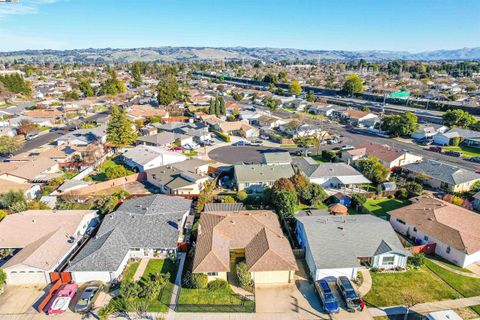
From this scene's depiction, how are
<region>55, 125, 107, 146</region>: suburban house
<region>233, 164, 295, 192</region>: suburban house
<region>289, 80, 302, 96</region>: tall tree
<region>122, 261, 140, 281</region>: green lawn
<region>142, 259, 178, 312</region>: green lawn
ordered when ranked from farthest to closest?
<region>289, 80, 302, 96</region>: tall tree
<region>55, 125, 107, 146</region>: suburban house
<region>233, 164, 295, 192</region>: suburban house
<region>122, 261, 140, 281</region>: green lawn
<region>142, 259, 178, 312</region>: green lawn

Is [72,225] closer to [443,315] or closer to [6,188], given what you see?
[6,188]

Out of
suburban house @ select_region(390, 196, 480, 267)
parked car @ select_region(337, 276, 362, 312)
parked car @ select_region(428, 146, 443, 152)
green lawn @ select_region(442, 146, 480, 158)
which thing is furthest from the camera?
parked car @ select_region(428, 146, 443, 152)

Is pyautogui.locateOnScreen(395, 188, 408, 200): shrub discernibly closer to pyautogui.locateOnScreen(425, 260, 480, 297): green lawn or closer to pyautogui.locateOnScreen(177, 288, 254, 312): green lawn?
pyautogui.locateOnScreen(425, 260, 480, 297): green lawn

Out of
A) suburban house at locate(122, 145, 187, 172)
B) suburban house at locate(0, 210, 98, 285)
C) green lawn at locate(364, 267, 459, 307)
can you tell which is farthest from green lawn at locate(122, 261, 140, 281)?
suburban house at locate(122, 145, 187, 172)

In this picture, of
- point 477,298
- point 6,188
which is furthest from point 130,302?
point 6,188

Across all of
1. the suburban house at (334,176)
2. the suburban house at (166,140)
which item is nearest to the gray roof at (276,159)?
the suburban house at (334,176)

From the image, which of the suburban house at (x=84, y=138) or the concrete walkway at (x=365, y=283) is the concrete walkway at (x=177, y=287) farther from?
the suburban house at (x=84, y=138)
